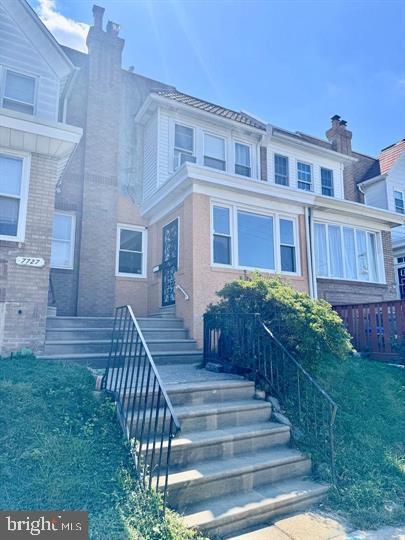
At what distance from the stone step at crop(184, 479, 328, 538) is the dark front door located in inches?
218

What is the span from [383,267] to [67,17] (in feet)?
38.4

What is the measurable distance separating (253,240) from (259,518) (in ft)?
21.4

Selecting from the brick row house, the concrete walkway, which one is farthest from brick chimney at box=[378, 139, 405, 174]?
the concrete walkway

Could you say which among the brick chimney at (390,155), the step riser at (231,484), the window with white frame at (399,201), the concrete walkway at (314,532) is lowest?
the concrete walkway at (314,532)

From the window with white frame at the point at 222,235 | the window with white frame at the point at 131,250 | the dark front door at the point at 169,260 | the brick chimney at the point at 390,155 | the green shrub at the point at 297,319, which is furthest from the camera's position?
the brick chimney at the point at 390,155

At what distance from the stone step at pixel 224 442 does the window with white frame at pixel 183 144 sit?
8.94 meters

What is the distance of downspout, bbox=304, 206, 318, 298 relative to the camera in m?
9.51

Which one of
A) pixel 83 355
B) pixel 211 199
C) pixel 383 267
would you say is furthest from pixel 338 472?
pixel 383 267

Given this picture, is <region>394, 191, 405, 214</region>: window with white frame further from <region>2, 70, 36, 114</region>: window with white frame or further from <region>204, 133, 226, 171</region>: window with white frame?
<region>2, 70, 36, 114</region>: window with white frame

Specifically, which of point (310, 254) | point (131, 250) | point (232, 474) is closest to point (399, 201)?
point (310, 254)

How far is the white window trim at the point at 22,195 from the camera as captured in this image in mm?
6324

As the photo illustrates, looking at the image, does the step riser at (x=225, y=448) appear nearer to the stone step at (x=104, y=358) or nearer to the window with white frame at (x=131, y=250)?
the stone step at (x=104, y=358)

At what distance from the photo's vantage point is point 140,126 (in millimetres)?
12617

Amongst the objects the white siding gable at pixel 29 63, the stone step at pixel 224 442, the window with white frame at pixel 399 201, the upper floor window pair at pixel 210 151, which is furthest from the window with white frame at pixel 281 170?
the stone step at pixel 224 442
